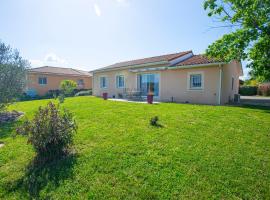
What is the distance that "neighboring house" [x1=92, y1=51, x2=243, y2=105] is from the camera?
14.6 m

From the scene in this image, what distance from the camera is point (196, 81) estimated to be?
15.7 m

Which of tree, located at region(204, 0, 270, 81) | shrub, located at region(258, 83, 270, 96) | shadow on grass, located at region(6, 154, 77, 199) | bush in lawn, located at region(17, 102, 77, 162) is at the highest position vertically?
tree, located at region(204, 0, 270, 81)

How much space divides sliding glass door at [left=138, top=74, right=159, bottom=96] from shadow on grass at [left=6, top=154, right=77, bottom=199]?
14790mm

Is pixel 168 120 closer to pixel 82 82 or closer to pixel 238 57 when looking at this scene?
pixel 238 57

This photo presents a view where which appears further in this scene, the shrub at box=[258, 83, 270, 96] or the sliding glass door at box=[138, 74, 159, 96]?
the shrub at box=[258, 83, 270, 96]

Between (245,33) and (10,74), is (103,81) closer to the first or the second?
(10,74)

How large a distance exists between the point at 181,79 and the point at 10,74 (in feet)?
42.3

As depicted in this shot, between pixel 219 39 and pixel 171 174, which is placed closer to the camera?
pixel 171 174

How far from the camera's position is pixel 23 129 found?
4707mm

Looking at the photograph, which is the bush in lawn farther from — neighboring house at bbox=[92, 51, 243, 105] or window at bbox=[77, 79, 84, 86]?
window at bbox=[77, 79, 84, 86]

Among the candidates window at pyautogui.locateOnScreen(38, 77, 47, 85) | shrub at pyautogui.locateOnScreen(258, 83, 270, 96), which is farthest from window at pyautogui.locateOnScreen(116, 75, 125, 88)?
shrub at pyautogui.locateOnScreen(258, 83, 270, 96)

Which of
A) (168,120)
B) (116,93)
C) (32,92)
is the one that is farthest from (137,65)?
(32,92)

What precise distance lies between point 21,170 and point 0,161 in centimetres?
101

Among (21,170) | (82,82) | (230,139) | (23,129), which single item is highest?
(82,82)
